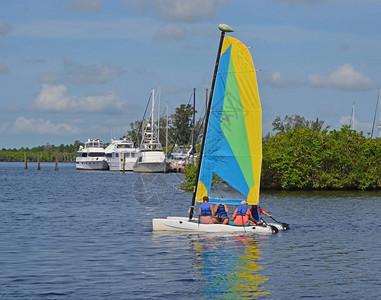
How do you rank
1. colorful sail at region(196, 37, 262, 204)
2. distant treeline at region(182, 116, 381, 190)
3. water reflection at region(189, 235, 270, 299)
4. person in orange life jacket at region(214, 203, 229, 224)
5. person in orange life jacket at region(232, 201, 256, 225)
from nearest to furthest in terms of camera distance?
1. water reflection at region(189, 235, 270, 299)
2. person in orange life jacket at region(232, 201, 256, 225)
3. colorful sail at region(196, 37, 262, 204)
4. person in orange life jacket at region(214, 203, 229, 224)
5. distant treeline at region(182, 116, 381, 190)

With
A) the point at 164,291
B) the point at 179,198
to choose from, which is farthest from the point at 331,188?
the point at 164,291

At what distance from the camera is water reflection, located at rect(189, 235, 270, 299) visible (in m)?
19.8

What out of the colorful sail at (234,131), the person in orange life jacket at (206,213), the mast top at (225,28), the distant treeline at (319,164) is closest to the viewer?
the mast top at (225,28)

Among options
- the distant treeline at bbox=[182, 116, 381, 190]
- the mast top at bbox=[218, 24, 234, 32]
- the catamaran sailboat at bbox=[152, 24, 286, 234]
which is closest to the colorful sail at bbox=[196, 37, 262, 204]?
the catamaran sailboat at bbox=[152, 24, 286, 234]

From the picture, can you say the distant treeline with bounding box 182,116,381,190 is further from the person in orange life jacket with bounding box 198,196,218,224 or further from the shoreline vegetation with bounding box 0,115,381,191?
the person in orange life jacket with bounding box 198,196,218,224

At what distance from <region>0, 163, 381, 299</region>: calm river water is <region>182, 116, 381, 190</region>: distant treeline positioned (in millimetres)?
21291

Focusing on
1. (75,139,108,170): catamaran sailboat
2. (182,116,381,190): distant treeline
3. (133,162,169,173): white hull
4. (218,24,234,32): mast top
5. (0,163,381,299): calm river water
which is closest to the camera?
(0,163,381,299): calm river water

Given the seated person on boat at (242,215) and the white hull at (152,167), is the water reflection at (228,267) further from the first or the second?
the white hull at (152,167)

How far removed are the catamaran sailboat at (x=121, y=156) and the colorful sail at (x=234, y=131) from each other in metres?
97.2

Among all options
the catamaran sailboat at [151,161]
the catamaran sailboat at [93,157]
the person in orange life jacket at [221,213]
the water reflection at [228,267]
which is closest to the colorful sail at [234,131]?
the person in orange life jacket at [221,213]

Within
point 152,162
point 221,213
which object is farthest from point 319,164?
point 152,162

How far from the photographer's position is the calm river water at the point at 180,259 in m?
19.9

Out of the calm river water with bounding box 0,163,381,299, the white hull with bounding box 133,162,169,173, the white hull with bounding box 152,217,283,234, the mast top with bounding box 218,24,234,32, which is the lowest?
the calm river water with bounding box 0,163,381,299

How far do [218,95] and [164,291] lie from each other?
505 inches
